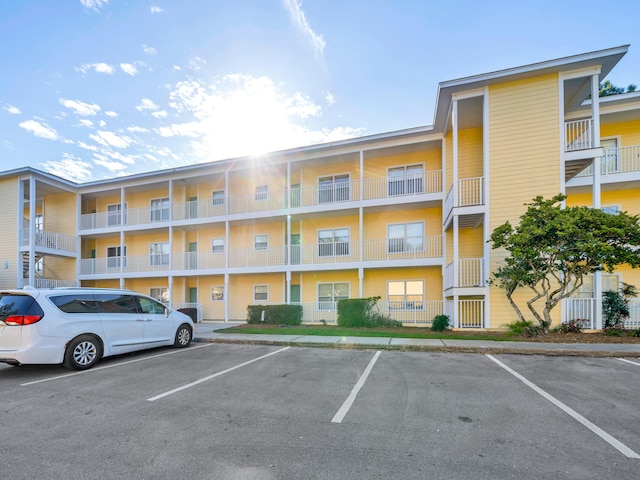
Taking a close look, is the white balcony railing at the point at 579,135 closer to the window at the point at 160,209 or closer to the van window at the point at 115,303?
the van window at the point at 115,303

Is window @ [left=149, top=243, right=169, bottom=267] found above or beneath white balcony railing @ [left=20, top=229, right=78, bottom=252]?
beneath

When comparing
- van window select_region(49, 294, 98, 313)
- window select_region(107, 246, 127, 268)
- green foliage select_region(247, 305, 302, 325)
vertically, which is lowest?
green foliage select_region(247, 305, 302, 325)

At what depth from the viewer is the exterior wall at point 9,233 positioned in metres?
18.4

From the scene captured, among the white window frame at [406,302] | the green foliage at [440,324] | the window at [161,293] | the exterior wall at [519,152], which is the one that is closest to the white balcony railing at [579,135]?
the exterior wall at [519,152]

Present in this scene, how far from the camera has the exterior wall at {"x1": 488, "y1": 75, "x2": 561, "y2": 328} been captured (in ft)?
37.0

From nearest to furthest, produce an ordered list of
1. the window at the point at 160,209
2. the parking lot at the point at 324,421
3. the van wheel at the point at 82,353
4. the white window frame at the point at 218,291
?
1. the parking lot at the point at 324,421
2. the van wheel at the point at 82,353
3. the white window frame at the point at 218,291
4. the window at the point at 160,209

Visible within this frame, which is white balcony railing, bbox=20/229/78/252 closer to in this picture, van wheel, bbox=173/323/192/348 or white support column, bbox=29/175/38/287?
white support column, bbox=29/175/38/287

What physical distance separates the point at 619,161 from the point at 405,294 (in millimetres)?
9906

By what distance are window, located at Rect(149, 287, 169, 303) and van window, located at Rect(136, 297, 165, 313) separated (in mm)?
12030

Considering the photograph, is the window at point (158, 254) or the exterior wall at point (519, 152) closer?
the exterior wall at point (519, 152)

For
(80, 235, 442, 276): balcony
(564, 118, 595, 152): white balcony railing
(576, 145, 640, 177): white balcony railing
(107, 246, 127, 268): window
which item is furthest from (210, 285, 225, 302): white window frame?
(576, 145, 640, 177): white balcony railing

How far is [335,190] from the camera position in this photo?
15844 mm

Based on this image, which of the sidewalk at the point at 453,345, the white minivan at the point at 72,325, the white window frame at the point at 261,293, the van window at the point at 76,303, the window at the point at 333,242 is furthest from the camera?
the white window frame at the point at 261,293

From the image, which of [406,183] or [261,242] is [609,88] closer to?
[406,183]
